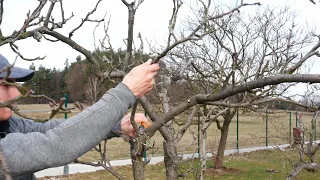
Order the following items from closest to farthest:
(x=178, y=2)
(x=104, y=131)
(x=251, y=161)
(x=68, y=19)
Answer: (x=104, y=131)
(x=178, y=2)
(x=68, y=19)
(x=251, y=161)

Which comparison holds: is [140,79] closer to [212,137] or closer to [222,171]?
[222,171]

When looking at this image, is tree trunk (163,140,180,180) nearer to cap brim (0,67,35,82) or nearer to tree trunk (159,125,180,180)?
tree trunk (159,125,180,180)

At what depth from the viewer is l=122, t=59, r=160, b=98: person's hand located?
4.72ft

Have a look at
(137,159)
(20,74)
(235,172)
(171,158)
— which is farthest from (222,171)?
(20,74)

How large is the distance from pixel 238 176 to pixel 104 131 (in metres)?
8.93

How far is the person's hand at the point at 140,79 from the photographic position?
1438 mm

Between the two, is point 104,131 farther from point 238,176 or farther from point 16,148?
point 238,176

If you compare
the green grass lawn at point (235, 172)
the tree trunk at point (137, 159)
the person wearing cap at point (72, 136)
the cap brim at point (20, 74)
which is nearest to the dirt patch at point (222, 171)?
the green grass lawn at point (235, 172)

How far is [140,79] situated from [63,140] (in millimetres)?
361

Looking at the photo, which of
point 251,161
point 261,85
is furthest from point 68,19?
point 251,161

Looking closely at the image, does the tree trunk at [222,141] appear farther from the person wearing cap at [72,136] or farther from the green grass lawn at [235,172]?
the person wearing cap at [72,136]

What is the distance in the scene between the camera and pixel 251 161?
12172mm

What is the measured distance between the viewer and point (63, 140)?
1273 millimetres

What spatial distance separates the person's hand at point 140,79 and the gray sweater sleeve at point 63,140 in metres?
0.07
